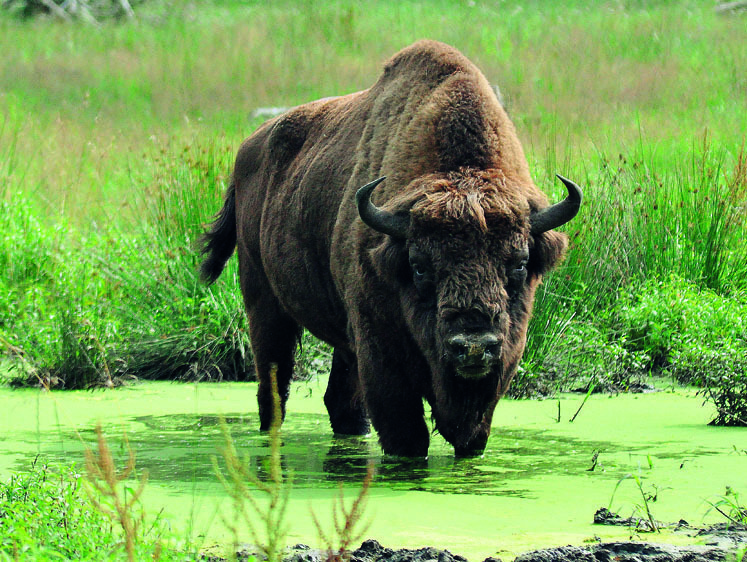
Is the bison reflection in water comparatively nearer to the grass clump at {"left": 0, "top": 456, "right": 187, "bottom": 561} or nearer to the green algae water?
the green algae water

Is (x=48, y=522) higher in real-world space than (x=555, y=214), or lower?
lower

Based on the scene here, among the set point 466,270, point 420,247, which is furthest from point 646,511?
point 420,247

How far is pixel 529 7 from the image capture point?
115ft

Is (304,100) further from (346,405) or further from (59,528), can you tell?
(59,528)

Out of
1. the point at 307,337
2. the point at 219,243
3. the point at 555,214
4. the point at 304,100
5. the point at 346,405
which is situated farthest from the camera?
the point at 304,100

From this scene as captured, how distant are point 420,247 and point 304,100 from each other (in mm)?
20140

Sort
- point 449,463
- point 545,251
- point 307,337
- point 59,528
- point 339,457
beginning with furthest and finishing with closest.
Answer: point 307,337
point 339,457
point 449,463
point 545,251
point 59,528

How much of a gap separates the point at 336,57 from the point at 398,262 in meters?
23.4

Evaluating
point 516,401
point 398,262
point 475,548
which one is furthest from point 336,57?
point 475,548

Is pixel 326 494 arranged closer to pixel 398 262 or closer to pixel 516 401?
pixel 398 262

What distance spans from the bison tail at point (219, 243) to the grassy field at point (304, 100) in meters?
0.83

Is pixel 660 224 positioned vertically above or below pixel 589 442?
above

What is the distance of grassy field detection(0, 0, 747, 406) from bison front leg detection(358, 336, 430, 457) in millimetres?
2026

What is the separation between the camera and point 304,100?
83.2 ft
